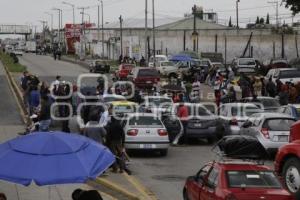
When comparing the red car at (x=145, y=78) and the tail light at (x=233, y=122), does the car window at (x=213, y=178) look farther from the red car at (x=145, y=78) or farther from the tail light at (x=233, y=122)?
the red car at (x=145, y=78)

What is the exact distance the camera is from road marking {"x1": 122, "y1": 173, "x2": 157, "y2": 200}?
14453 millimetres

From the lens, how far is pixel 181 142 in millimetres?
23703

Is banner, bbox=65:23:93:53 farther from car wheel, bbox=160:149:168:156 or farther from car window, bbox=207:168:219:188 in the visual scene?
car window, bbox=207:168:219:188

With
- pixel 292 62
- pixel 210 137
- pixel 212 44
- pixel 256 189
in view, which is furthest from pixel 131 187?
pixel 212 44

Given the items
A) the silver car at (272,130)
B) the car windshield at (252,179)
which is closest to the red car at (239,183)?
the car windshield at (252,179)

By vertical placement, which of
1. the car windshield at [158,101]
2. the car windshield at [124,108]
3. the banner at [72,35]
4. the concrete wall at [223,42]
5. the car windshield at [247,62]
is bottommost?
the car windshield at [124,108]

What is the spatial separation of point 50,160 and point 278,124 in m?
12.4

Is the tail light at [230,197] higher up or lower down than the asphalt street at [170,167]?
higher up

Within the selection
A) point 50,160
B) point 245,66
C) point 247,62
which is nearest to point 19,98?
point 245,66

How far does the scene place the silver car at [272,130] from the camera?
19.6 metres

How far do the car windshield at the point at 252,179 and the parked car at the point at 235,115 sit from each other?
11.3 m

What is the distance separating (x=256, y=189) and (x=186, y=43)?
242ft

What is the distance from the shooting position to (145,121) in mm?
20844

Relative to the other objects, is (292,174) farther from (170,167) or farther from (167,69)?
(167,69)
